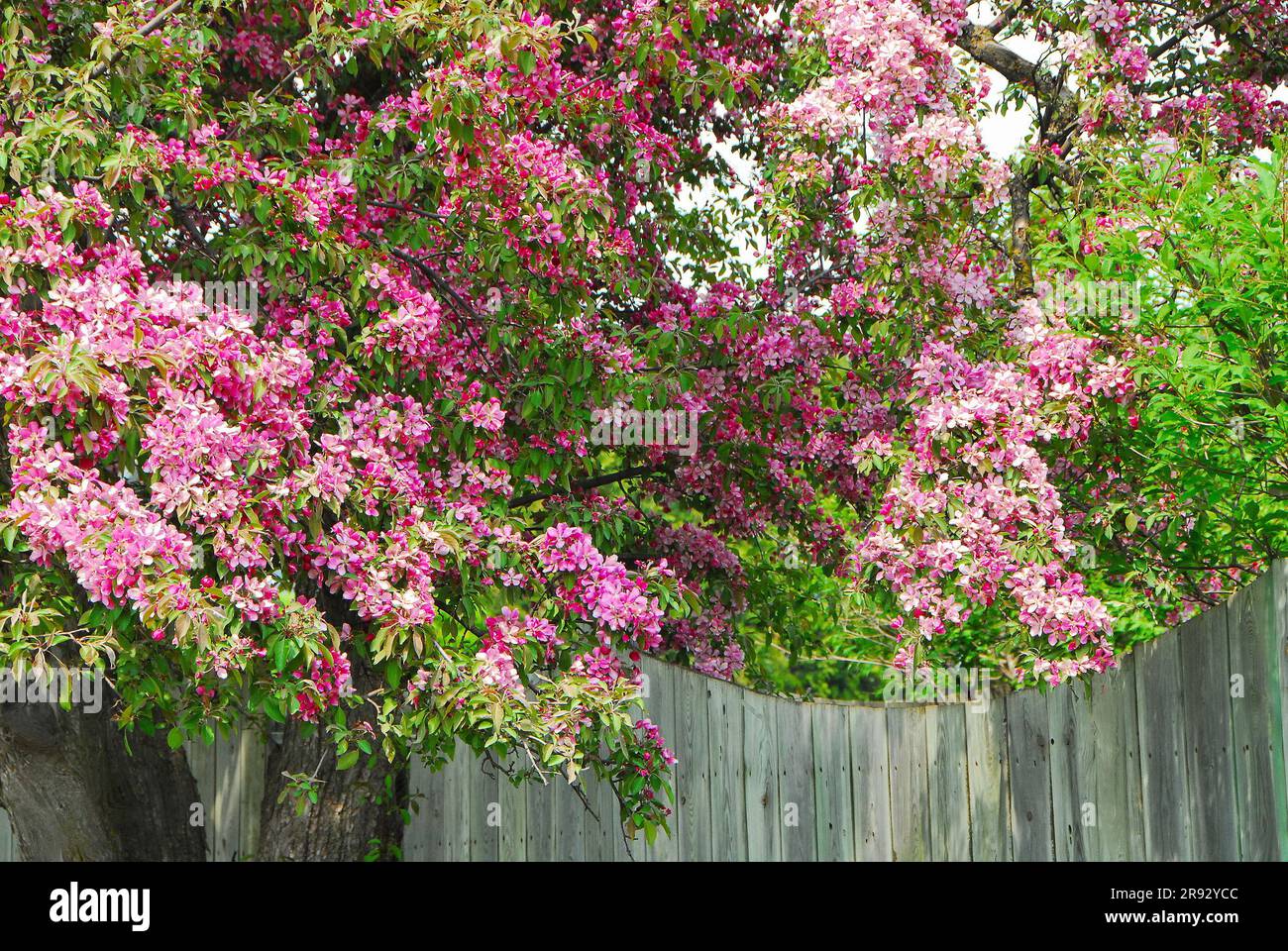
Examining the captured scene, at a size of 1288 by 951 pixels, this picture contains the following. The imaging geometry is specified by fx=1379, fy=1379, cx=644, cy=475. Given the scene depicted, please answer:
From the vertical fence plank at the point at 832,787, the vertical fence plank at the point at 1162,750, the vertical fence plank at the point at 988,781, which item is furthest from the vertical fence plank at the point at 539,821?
the vertical fence plank at the point at 1162,750

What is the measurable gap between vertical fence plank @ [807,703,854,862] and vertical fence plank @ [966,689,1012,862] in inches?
21.4

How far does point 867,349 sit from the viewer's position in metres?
6.17

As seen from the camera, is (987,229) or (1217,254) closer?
(1217,254)

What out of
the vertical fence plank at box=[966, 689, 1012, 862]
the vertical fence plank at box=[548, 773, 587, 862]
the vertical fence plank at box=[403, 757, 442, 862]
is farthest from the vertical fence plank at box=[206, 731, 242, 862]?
the vertical fence plank at box=[966, 689, 1012, 862]

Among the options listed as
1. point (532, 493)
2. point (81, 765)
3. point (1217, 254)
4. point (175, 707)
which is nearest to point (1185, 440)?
Answer: point (1217, 254)

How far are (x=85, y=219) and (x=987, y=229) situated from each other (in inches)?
162

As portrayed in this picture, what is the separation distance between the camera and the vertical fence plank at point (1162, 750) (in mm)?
4598

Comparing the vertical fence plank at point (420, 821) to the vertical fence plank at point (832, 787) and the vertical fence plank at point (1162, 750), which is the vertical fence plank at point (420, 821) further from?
the vertical fence plank at point (1162, 750)

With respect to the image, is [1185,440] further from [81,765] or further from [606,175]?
[81,765]

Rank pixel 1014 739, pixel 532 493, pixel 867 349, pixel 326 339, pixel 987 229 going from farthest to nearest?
pixel 987 229
pixel 867 349
pixel 532 493
pixel 1014 739
pixel 326 339

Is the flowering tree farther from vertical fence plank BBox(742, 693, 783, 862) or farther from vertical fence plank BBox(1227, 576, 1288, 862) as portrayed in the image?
vertical fence plank BBox(742, 693, 783, 862)

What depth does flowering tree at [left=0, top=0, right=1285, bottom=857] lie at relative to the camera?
406 centimetres

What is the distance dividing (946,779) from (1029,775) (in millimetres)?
392

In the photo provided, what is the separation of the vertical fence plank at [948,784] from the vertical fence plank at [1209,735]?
3.49 ft
